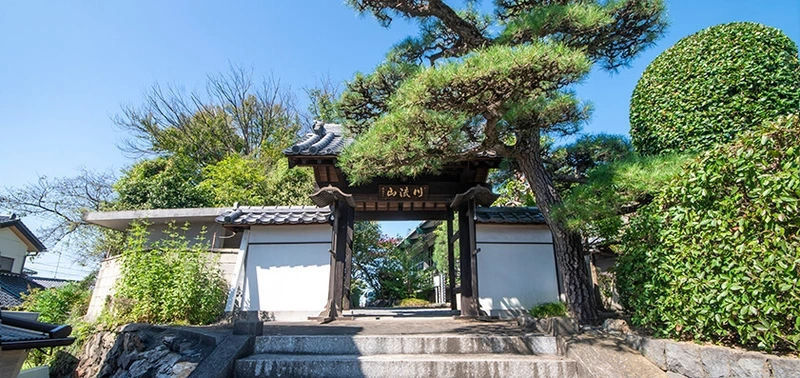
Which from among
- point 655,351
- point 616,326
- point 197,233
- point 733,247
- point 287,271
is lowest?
point 655,351

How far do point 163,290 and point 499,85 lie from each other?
5714 millimetres

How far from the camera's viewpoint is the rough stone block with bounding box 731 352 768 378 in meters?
2.31

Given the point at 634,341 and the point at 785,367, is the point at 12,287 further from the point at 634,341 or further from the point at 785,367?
the point at 785,367

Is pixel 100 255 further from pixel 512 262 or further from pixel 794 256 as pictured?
pixel 794 256

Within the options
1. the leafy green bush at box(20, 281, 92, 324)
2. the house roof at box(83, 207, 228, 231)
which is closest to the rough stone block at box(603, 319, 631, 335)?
the house roof at box(83, 207, 228, 231)

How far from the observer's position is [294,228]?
707 cm

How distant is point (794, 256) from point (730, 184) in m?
0.64

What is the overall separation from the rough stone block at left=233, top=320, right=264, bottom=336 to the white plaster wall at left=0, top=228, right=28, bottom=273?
17688 mm

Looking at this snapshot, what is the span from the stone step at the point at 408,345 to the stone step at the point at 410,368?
0.36m

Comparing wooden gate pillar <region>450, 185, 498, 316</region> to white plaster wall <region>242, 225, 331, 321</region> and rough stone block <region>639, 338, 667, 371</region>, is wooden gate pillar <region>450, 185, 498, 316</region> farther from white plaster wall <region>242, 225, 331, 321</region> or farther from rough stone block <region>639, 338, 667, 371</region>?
rough stone block <region>639, 338, 667, 371</region>

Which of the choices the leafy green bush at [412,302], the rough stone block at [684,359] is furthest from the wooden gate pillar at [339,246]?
the leafy green bush at [412,302]

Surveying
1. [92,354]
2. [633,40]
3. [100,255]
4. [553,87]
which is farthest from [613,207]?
[100,255]

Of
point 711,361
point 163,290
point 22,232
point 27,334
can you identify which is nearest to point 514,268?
point 711,361

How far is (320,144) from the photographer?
661cm
